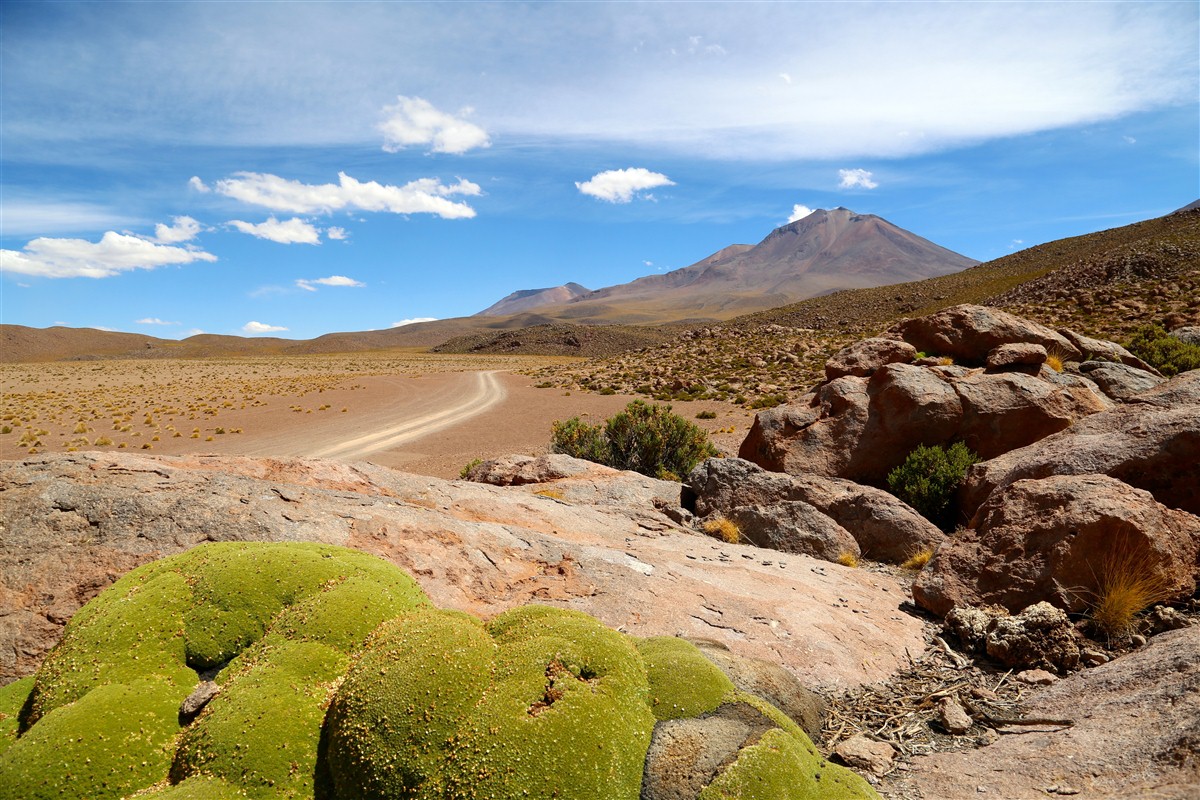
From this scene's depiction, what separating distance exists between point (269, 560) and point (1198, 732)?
206 inches

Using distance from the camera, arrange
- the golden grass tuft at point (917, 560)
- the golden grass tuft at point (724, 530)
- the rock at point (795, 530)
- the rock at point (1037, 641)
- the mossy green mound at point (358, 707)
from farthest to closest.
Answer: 1. the golden grass tuft at point (724, 530)
2. the rock at point (795, 530)
3. the golden grass tuft at point (917, 560)
4. the rock at point (1037, 641)
5. the mossy green mound at point (358, 707)

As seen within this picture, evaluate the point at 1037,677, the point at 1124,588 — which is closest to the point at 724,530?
the point at 1037,677

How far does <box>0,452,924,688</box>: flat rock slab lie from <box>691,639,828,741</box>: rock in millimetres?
1143

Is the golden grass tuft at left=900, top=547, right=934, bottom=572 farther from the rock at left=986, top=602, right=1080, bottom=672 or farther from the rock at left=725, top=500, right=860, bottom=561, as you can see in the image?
the rock at left=986, top=602, right=1080, bottom=672

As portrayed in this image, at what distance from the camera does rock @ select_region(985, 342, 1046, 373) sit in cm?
1356

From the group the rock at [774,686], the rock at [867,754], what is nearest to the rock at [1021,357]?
the rock at [867,754]

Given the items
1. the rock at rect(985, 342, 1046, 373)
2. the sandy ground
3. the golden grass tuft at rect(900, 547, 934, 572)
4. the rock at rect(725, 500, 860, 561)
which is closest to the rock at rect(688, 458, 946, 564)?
the golden grass tuft at rect(900, 547, 934, 572)

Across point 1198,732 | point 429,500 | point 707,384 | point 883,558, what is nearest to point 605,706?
point 1198,732

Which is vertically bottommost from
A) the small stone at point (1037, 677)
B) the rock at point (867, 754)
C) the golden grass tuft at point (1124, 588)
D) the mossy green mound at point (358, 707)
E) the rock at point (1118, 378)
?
the small stone at point (1037, 677)

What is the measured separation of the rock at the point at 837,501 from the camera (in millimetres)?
9305

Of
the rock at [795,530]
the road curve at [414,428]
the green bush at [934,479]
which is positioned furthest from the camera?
the road curve at [414,428]

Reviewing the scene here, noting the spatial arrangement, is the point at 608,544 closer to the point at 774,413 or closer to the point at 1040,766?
the point at 1040,766

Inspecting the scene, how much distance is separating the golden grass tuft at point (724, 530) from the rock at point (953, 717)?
14.1ft

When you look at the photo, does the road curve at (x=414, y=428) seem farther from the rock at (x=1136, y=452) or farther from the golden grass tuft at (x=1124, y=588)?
the golden grass tuft at (x=1124, y=588)
